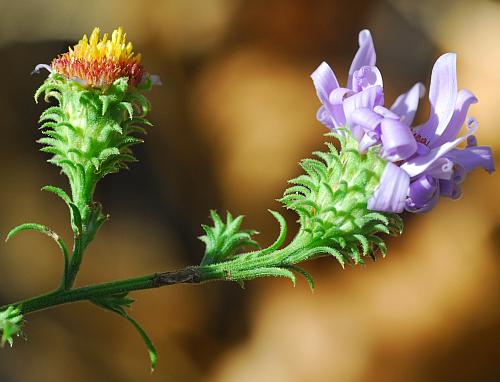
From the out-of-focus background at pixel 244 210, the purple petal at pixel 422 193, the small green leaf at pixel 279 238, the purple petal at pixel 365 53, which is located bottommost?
the purple petal at pixel 422 193

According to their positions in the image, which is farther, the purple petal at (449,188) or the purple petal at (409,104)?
the purple petal at (409,104)

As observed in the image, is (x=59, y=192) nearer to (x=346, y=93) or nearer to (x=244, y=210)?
(x=346, y=93)

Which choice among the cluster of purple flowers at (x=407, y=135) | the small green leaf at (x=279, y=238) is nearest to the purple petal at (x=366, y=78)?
the cluster of purple flowers at (x=407, y=135)

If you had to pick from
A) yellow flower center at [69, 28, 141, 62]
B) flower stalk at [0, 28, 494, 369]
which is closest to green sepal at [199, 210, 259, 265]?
flower stalk at [0, 28, 494, 369]

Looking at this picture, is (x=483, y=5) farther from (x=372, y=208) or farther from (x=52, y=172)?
(x=372, y=208)

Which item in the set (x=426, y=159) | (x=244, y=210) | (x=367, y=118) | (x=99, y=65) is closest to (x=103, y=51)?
(x=99, y=65)

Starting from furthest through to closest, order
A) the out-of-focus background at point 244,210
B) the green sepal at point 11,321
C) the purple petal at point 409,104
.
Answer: the out-of-focus background at point 244,210, the purple petal at point 409,104, the green sepal at point 11,321

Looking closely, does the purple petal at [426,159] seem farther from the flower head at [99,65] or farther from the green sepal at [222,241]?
the flower head at [99,65]
